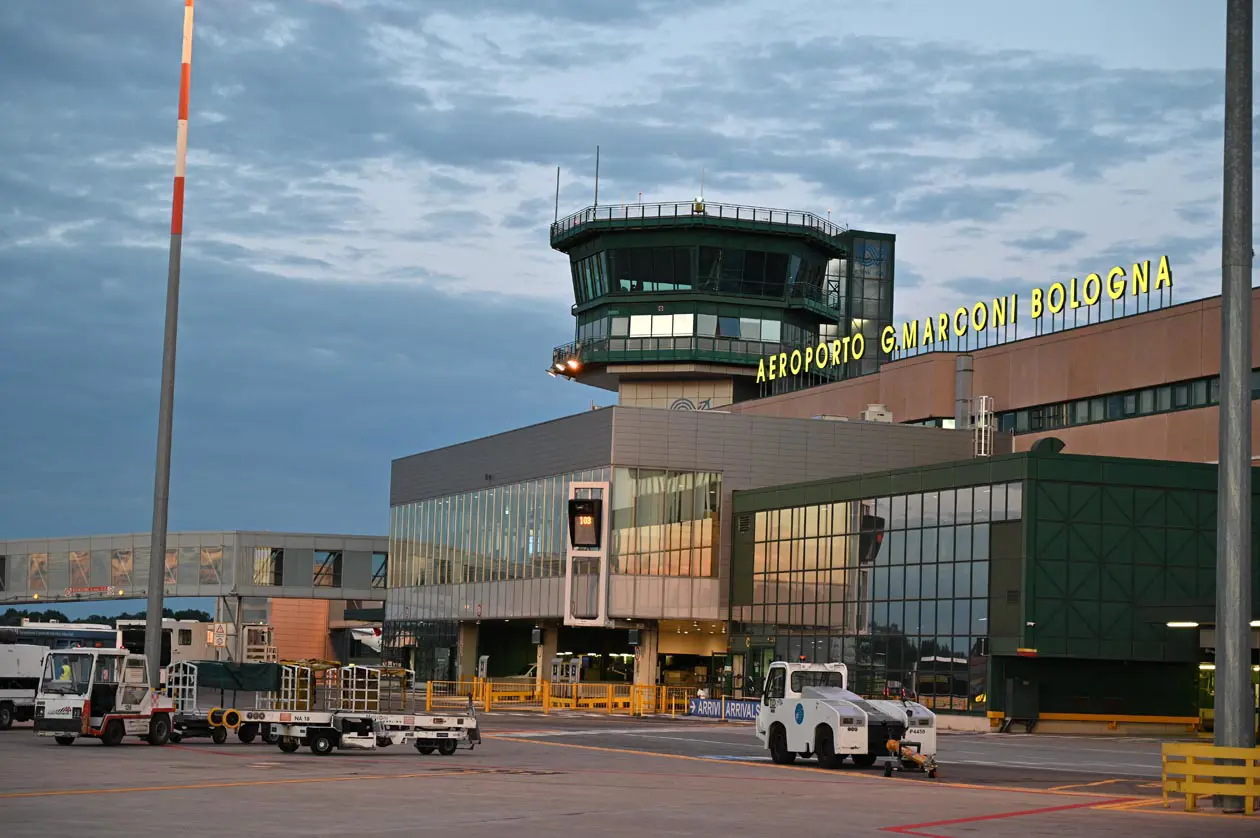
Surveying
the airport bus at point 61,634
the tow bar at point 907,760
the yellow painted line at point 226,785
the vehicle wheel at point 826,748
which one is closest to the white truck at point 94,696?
the yellow painted line at point 226,785

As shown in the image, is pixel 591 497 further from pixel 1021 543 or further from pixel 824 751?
pixel 824 751

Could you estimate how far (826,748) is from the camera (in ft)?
119

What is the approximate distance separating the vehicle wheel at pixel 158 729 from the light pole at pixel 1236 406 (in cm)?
2356

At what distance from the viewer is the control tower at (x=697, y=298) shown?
356ft

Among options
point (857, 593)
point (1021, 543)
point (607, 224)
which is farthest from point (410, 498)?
point (1021, 543)

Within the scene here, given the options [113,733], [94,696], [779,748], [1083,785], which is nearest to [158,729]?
[113,733]

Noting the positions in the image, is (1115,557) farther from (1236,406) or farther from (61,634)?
(61,634)

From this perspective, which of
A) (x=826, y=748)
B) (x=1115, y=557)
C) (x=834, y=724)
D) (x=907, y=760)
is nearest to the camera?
(x=907, y=760)

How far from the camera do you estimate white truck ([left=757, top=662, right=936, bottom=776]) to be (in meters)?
35.2

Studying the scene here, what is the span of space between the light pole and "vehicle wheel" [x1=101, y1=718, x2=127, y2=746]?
23.8 meters

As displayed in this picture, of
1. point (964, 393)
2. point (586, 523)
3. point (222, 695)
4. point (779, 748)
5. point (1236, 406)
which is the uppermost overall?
point (964, 393)

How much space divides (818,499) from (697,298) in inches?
1493

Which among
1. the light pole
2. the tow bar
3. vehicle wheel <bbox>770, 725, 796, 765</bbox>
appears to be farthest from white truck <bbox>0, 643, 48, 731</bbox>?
the light pole

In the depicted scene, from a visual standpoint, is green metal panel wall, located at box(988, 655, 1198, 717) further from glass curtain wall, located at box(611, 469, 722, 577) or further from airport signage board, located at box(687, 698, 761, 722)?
glass curtain wall, located at box(611, 469, 722, 577)
